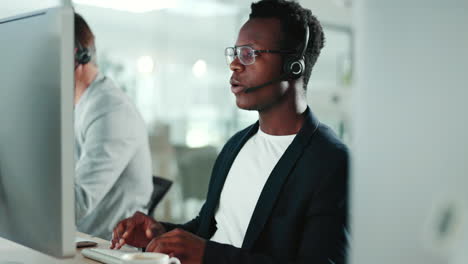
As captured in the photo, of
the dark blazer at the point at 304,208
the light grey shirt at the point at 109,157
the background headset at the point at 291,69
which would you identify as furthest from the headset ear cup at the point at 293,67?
the light grey shirt at the point at 109,157

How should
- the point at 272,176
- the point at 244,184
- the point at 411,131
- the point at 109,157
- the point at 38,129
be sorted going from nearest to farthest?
the point at 411,131, the point at 38,129, the point at 272,176, the point at 244,184, the point at 109,157

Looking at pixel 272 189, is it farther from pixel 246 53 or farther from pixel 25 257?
pixel 25 257

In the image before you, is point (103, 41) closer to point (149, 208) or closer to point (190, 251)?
point (149, 208)

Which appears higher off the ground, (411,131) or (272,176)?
(411,131)

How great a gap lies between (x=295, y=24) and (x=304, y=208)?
653 millimetres

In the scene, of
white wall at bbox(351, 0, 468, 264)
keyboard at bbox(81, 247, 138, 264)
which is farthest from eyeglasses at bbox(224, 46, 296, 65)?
white wall at bbox(351, 0, 468, 264)

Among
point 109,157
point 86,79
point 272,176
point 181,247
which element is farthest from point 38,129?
point 86,79

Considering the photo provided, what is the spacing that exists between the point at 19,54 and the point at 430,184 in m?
0.86

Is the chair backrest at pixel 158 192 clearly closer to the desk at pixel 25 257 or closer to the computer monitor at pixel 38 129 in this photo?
the desk at pixel 25 257

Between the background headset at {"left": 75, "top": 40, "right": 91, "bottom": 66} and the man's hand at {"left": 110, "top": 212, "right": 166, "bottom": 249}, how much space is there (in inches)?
44.3

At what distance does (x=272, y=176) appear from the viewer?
162 cm

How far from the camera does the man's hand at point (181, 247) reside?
1357 mm

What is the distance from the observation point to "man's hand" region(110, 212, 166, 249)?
1.65 metres

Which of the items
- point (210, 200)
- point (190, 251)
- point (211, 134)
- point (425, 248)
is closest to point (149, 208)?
point (210, 200)
